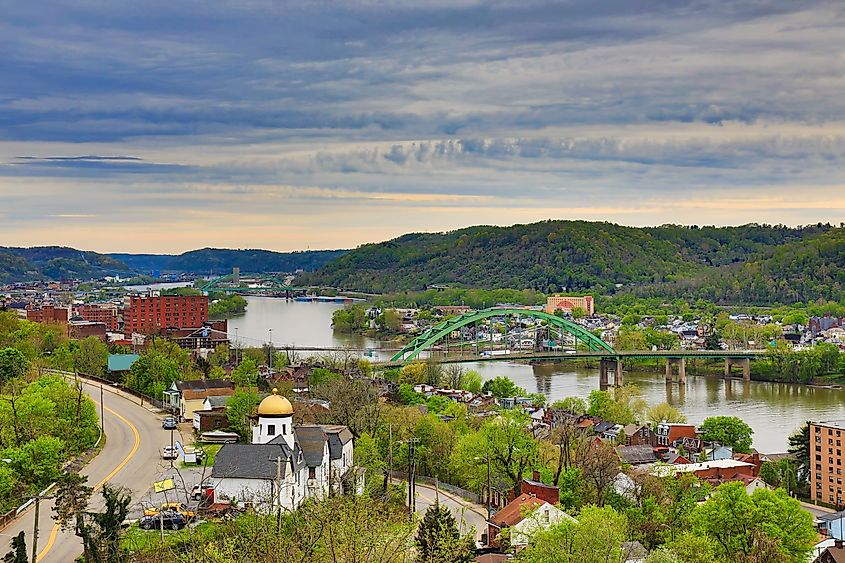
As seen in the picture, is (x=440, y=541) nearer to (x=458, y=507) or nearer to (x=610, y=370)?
(x=458, y=507)

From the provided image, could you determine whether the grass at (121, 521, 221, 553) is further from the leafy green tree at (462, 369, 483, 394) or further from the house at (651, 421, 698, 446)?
the leafy green tree at (462, 369, 483, 394)

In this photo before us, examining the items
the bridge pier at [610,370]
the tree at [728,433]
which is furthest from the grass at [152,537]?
the bridge pier at [610,370]

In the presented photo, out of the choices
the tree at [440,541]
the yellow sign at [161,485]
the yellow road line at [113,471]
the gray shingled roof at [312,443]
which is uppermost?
the gray shingled roof at [312,443]

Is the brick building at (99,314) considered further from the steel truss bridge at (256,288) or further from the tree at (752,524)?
the tree at (752,524)

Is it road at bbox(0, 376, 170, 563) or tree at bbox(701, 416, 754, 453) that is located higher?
road at bbox(0, 376, 170, 563)

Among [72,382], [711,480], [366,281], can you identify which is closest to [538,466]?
[711,480]

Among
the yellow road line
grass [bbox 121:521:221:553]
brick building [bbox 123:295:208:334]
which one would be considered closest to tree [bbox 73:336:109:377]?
the yellow road line

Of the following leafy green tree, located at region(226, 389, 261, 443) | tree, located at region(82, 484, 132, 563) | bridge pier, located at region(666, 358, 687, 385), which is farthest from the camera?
bridge pier, located at region(666, 358, 687, 385)
